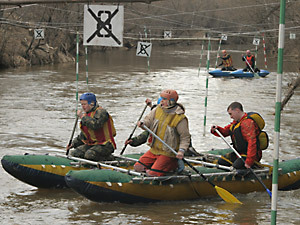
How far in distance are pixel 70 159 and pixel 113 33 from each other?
6.96 feet

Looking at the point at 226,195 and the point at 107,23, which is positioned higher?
the point at 107,23

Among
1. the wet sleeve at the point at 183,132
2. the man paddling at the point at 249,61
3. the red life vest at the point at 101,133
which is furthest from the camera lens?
the man paddling at the point at 249,61

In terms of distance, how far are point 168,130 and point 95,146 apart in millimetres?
1493

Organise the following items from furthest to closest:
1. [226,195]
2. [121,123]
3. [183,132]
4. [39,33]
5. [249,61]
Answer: [39,33] < [249,61] < [121,123] < [226,195] < [183,132]

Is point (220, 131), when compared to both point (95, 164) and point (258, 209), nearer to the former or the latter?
point (258, 209)

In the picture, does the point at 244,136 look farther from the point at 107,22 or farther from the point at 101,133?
the point at 107,22

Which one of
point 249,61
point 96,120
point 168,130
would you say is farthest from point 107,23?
point 249,61

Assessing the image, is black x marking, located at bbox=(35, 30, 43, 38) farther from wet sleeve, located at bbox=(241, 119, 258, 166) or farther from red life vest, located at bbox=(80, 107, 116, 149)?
wet sleeve, located at bbox=(241, 119, 258, 166)

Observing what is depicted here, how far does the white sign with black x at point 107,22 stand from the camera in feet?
27.8

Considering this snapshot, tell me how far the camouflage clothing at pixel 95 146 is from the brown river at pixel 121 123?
67cm

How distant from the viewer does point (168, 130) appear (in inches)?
314

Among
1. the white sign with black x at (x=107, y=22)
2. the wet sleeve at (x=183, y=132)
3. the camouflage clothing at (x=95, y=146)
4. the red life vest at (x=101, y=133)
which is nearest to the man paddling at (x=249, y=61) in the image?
the camouflage clothing at (x=95, y=146)

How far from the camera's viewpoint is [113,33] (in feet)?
27.9

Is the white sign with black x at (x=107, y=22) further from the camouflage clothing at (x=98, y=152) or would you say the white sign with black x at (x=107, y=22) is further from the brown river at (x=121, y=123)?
the brown river at (x=121, y=123)
